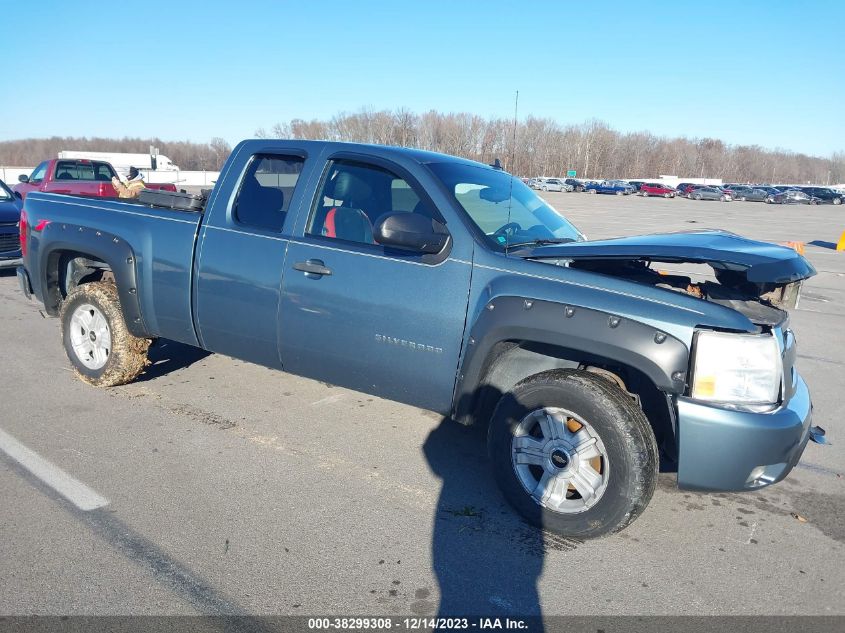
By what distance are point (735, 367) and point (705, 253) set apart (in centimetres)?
55

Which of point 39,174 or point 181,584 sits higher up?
point 39,174

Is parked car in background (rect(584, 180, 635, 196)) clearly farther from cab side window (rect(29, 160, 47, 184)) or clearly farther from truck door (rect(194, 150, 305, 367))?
truck door (rect(194, 150, 305, 367))

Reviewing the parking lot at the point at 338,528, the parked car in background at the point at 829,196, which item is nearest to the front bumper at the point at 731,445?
the parking lot at the point at 338,528

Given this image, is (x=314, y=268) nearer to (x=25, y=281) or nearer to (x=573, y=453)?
(x=573, y=453)

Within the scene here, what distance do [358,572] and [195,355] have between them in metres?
3.96

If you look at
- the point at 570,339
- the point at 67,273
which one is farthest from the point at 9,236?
the point at 570,339

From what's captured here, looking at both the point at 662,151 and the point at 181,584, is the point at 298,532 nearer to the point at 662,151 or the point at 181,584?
the point at 181,584

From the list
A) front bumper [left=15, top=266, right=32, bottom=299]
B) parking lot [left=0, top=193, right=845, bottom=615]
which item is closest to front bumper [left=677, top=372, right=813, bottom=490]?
parking lot [left=0, top=193, right=845, bottom=615]

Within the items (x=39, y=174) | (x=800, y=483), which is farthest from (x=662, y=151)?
(x=800, y=483)

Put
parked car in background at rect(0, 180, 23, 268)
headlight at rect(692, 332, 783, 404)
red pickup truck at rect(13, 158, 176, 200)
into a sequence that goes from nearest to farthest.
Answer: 1. headlight at rect(692, 332, 783, 404)
2. parked car in background at rect(0, 180, 23, 268)
3. red pickup truck at rect(13, 158, 176, 200)

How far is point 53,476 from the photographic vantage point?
12.9 feet

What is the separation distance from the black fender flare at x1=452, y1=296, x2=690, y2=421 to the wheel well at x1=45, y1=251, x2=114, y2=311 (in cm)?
345

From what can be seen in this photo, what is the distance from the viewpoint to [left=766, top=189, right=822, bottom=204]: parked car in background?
61.7m

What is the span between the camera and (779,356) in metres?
3.15
